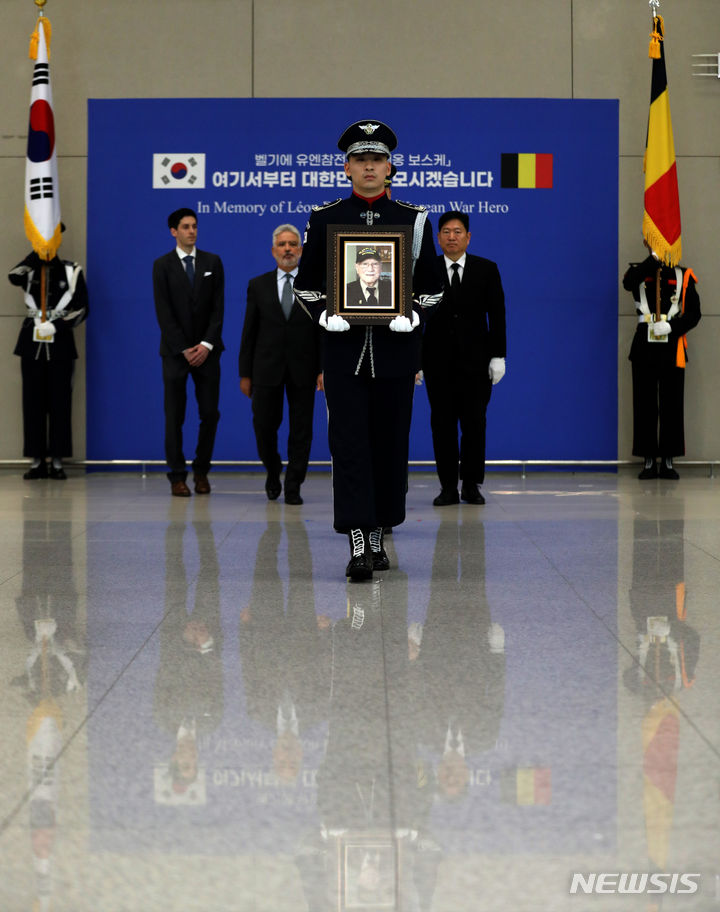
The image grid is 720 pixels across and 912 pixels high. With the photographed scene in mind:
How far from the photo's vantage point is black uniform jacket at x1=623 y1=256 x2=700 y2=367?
9797mm

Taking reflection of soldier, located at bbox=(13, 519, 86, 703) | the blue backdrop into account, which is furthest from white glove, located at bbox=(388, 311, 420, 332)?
the blue backdrop

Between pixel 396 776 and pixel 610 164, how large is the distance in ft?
28.3

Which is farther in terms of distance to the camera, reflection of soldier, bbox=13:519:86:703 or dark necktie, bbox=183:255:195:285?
dark necktie, bbox=183:255:195:285

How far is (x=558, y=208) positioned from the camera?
1025cm

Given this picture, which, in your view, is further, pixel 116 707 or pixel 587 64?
pixel 587 64

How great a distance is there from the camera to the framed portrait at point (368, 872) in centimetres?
186

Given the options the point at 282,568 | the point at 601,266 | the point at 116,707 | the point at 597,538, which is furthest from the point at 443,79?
the point at 116,707

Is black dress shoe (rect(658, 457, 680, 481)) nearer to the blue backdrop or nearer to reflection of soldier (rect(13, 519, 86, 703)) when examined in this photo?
the blue backdrop

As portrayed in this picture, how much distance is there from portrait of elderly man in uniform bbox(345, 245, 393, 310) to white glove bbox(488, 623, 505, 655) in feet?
4.79

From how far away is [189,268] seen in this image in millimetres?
8453

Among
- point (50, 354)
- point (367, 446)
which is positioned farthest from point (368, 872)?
point (50, 354)

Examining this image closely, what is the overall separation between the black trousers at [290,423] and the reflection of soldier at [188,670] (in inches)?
113

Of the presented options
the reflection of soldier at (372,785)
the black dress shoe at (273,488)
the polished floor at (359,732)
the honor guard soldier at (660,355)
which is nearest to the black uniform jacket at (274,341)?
the black dress shoe at (273,488)

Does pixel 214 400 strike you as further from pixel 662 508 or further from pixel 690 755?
pixel 690 755
